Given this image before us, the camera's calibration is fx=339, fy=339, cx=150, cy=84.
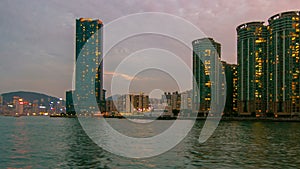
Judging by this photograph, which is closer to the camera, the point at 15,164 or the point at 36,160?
the point at 15,164

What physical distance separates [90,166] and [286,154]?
945 inches

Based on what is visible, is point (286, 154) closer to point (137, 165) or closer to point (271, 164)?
point (271, 164)

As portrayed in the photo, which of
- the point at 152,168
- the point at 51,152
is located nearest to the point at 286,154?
the point at 152,168

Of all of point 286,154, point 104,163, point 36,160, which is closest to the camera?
point 104,163

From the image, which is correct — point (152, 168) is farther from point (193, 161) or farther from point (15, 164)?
point (15, 164)

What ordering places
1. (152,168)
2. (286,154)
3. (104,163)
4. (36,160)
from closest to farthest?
(152,168), (104,163), (36,160), (286,154)

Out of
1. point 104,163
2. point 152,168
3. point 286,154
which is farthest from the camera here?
point 286,154

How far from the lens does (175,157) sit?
38.0 m

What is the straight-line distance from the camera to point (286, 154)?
4116 centimetres

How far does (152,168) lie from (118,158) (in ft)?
22.1

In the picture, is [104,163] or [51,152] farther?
[51,152]

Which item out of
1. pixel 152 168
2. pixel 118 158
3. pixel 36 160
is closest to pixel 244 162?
pixel 152 168

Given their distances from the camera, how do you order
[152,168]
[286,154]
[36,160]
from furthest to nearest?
[286,154] < [36,160] < [152,168]

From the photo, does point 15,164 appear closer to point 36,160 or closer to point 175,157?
point 36,160
